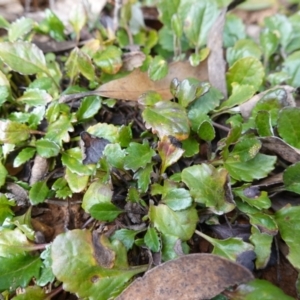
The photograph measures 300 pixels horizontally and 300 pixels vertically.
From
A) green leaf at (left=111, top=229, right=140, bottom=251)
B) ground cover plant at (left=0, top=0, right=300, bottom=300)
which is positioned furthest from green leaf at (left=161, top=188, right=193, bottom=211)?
green leaf at (left=111, top=229, right=140, bottom=251)

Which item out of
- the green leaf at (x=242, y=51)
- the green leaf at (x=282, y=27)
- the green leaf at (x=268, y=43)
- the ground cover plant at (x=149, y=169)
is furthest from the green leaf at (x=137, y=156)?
the green leaf at (x=282, y=27)

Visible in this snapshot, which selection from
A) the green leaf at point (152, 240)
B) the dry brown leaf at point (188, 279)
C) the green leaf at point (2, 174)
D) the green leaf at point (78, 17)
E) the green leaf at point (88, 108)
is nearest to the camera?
the dry brown leaf at point (188, 279)

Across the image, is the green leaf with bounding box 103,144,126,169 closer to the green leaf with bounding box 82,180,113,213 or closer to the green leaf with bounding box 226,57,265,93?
the green leaf with bounding box 82,180,113,213

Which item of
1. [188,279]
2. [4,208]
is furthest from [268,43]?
[4,208]

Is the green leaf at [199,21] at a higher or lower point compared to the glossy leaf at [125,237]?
higher

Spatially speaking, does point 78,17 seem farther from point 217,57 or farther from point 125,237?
point 125,237

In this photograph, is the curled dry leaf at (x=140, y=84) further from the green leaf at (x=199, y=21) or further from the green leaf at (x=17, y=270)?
the green leaf at (x=17, y=270)

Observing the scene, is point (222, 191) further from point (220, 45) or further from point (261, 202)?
point (220, 45)
